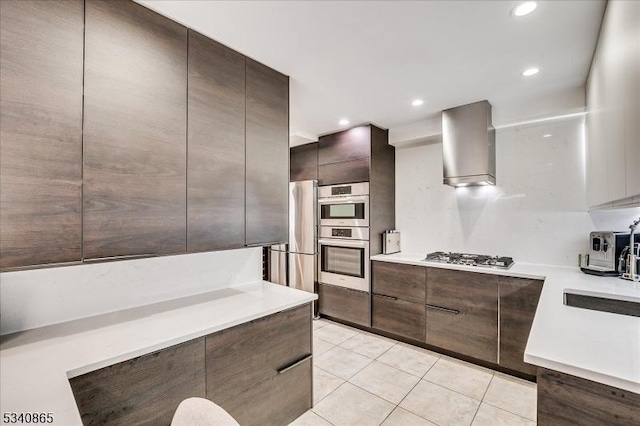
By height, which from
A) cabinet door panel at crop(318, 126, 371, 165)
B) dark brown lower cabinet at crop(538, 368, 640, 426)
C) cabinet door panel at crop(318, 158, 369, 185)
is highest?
cabinet door panel at crop(318, 126, 371, 165)

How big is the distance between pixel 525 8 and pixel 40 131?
2435 millimetres

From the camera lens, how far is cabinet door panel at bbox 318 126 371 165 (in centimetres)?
350

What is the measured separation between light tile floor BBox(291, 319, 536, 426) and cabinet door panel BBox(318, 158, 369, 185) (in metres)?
1.98

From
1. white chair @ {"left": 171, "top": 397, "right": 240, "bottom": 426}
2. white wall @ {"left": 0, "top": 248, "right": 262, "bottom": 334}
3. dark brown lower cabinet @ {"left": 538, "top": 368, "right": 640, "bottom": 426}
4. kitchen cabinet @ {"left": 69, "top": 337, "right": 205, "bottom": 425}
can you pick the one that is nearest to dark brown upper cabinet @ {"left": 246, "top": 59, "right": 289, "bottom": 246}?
white wall @ {"left": 0, "top": 248, "right": 262, "bottom": 334}

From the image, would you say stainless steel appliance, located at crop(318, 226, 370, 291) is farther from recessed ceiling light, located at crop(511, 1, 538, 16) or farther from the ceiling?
recessed ceiling light, located at crop(511, 1, 538, 16)

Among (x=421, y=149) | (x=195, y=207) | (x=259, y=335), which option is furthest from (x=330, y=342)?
(x=421, y=149)

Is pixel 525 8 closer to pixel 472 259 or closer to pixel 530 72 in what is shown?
pixel 530 72

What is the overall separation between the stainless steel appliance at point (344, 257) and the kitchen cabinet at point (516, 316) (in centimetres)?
141

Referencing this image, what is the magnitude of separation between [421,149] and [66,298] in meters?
3.66

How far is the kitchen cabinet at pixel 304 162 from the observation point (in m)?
4.03

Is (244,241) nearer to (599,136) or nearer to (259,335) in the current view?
(259,335)

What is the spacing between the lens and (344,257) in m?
3.65

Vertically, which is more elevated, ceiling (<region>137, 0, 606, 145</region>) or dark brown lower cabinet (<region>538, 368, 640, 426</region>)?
ceiling (<region>137, 0, 606, 145</region>)

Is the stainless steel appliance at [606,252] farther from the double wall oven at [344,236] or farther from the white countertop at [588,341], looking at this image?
the double wall oven at [344,236]
